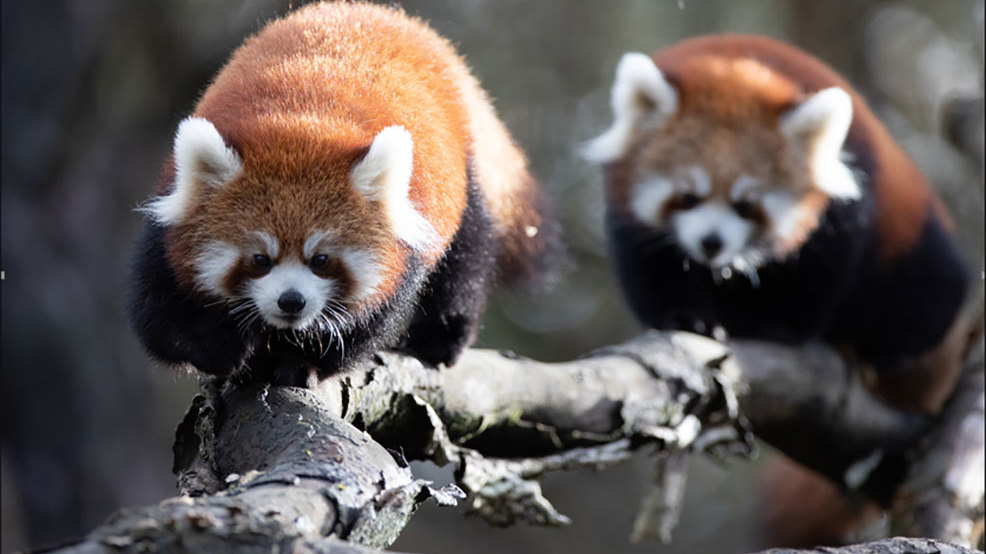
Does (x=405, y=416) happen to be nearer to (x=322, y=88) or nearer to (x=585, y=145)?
(x=322, y=88)

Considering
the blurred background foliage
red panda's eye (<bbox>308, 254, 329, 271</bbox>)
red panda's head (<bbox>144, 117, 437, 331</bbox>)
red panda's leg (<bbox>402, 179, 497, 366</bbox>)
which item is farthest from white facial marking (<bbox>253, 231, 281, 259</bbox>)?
Answer: the blurred background foliage

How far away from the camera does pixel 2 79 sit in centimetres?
732

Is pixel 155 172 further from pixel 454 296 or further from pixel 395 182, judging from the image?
pixel 395 182

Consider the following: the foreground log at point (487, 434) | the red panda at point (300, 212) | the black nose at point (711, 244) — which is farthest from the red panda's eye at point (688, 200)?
the red panda at point (300, 212)

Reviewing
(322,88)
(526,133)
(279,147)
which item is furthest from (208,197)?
(526,133)

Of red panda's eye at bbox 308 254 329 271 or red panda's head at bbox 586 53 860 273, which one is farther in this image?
red panda's head at bbox 586 53 860 273

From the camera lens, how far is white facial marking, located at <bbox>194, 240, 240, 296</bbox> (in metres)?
3.08

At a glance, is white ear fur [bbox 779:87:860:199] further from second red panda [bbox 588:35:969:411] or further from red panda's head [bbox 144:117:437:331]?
red panda's head [bbox 144:117:437:331]

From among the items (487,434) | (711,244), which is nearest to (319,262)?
(487,434)

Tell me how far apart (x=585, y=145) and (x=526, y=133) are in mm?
4038

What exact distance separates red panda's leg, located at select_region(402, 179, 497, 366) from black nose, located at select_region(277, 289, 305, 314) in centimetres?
76

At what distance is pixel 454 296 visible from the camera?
3828mm

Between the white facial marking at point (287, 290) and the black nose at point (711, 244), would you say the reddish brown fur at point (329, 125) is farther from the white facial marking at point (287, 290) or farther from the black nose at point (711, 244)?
the black nose at point (711, 244)

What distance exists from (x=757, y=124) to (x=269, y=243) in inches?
120
